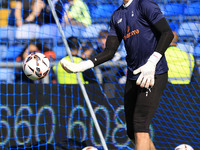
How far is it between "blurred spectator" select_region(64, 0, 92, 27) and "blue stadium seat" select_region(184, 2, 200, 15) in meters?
1.62

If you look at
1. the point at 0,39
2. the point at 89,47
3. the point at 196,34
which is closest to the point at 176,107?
the point at 196,34

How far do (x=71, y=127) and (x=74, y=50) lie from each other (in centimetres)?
128

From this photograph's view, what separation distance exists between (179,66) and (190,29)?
0.72m

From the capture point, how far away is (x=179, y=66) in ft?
17.8

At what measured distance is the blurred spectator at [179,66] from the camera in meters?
5.38

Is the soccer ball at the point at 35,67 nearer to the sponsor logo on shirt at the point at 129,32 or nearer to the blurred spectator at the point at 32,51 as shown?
the sponsor logo on shirt at the point at 129,32

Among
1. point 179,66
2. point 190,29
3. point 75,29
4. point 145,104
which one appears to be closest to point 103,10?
point 75,29

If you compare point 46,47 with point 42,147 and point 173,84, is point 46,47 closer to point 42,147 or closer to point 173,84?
point 42,147

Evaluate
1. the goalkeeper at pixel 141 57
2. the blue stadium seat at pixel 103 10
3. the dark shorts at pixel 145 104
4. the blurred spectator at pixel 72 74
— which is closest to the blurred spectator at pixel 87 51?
the blurred spectator at pixel 72 74

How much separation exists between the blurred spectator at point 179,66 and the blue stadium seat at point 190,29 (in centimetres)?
47

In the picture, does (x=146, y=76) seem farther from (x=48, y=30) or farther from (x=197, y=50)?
(x=48, y=30)

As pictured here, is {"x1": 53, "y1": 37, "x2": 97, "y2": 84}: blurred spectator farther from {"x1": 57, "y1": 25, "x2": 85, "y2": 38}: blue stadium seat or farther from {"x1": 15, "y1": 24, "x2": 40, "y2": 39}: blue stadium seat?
{"x1": 15, "y1": 24, "x2": 40, "y2": 39}: blue stadium seat

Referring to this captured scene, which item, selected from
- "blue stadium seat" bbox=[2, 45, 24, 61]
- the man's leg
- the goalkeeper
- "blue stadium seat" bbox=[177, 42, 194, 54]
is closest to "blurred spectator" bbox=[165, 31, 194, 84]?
"blue stadium seat" bbox=[177, 42, 194, 54]

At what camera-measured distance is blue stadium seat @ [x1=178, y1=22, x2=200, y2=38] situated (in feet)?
18.7
